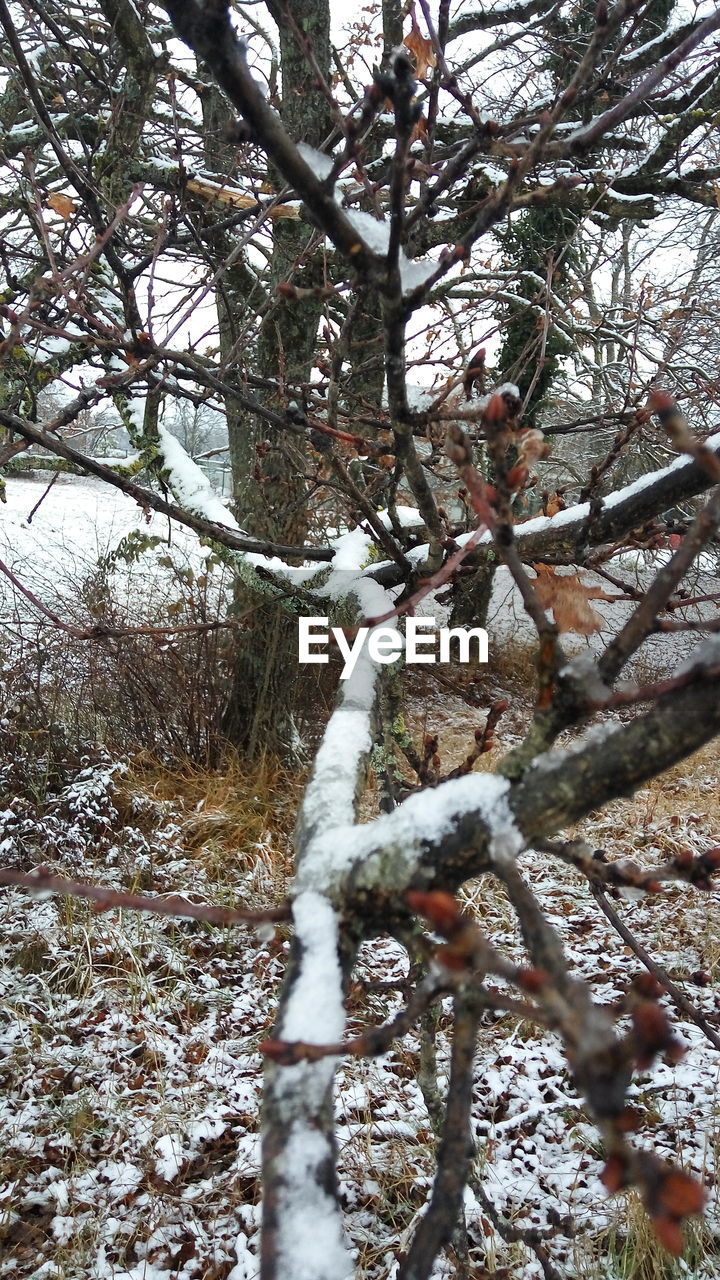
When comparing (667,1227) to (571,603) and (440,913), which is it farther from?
(571,603)

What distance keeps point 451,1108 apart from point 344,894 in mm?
163

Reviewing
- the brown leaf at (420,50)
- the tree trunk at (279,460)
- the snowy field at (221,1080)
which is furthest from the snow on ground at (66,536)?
the brown leaf at (420,50)

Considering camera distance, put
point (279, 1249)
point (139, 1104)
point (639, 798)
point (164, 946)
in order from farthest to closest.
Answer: point (639, 798)
point (164, 946)
point (139, 1104)
point (279, 1249)

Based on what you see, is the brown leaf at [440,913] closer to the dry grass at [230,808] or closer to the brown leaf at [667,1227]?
the brown leaf at [667,1227]

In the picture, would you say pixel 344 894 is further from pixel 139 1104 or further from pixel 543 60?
pixel 543 60

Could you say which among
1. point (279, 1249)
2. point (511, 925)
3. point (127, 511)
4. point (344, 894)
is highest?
point (127, 511)

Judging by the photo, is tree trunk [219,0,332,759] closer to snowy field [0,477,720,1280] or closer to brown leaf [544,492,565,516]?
snowy field [0,477,720,1280]

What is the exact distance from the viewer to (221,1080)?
2340 mm

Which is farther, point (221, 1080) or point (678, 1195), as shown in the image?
point (221, 1080)

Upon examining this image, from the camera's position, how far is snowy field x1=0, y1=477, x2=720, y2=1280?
1866mm

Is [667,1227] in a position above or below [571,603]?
below

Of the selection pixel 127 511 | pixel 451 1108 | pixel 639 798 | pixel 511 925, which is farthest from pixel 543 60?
pixel 127 511

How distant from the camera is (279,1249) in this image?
0.40 meters

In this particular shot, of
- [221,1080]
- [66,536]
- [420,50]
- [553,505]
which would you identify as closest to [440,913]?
[420,50]
